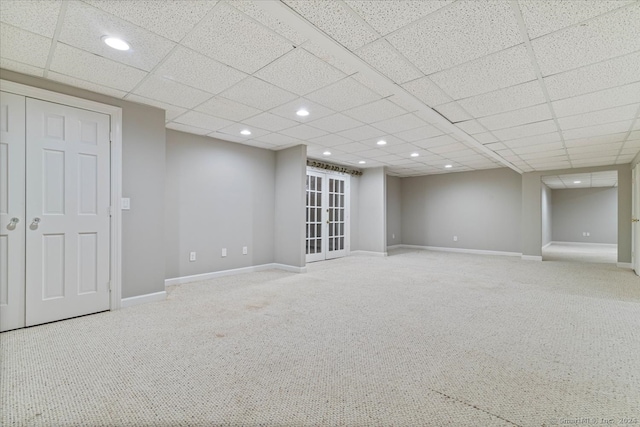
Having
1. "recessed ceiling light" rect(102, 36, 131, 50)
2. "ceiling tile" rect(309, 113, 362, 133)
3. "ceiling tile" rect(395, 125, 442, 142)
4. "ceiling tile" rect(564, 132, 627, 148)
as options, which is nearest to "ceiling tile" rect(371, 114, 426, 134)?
"ceiling tile" rect(395, 125, 442, 142)

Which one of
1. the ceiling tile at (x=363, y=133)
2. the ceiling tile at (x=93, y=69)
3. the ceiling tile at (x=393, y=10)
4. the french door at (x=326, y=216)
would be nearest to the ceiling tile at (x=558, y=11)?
the ceiling tile at (x=393, y=10)

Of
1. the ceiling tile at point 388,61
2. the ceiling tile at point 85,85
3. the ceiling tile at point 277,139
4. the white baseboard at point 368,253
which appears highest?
the ceiling tile at point 85,85

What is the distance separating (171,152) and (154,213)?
1.28 m

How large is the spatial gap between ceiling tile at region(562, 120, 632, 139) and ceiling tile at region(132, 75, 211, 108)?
4.86 meters

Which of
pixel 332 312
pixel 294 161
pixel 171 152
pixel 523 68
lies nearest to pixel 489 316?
pixel 332 312

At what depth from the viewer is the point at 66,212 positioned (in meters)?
3.02

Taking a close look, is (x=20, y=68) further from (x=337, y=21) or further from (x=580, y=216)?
(x=580, y=216)

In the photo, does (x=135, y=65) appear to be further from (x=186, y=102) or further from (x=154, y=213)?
A: (x=154, y=213)

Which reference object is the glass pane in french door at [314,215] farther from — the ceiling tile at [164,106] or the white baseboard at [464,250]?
the white baseboard at [464,250]

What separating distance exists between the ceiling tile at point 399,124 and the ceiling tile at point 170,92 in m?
2.29

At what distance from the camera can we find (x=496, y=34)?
200 cm

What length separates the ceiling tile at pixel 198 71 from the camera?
7.98 ft

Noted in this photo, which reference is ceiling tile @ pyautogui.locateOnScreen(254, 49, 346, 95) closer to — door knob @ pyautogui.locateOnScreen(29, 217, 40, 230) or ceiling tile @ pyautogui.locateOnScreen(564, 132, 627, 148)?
door knob @ pyautogui.locateOnScreen(29, 217, 40, 230)

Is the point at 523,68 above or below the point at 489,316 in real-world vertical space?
above
